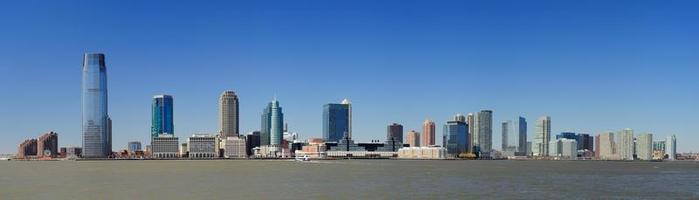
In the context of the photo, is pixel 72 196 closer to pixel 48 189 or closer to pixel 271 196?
pixel 48 189

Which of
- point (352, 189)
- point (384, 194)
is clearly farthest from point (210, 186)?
point (384, 194)

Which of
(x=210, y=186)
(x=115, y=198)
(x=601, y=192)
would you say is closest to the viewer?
(x=115, y=198)

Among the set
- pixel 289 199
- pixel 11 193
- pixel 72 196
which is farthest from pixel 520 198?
pixel 11 193

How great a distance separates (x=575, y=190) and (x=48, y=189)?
56776mm

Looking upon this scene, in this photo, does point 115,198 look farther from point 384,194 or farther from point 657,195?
point 657,195

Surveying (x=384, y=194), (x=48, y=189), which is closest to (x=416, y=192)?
(x=384, y=194)

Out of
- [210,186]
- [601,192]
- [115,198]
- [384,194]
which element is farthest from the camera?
[210,186]

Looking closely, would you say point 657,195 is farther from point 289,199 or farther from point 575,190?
point 289,199

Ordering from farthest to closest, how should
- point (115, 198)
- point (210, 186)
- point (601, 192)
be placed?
point (210, 186) < point (601, 192) < point (115, 198)

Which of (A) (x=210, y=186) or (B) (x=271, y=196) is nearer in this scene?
(B) (x=271, y=196)

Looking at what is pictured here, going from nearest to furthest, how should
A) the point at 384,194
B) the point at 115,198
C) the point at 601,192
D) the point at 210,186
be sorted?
1. the point at 115,198
2. the point at 384,194
3. the point at 601,192
4. the point at 210,186

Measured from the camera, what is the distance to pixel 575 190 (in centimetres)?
7981

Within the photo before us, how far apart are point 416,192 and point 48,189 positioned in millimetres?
39150

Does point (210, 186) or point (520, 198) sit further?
point (210, 186)
